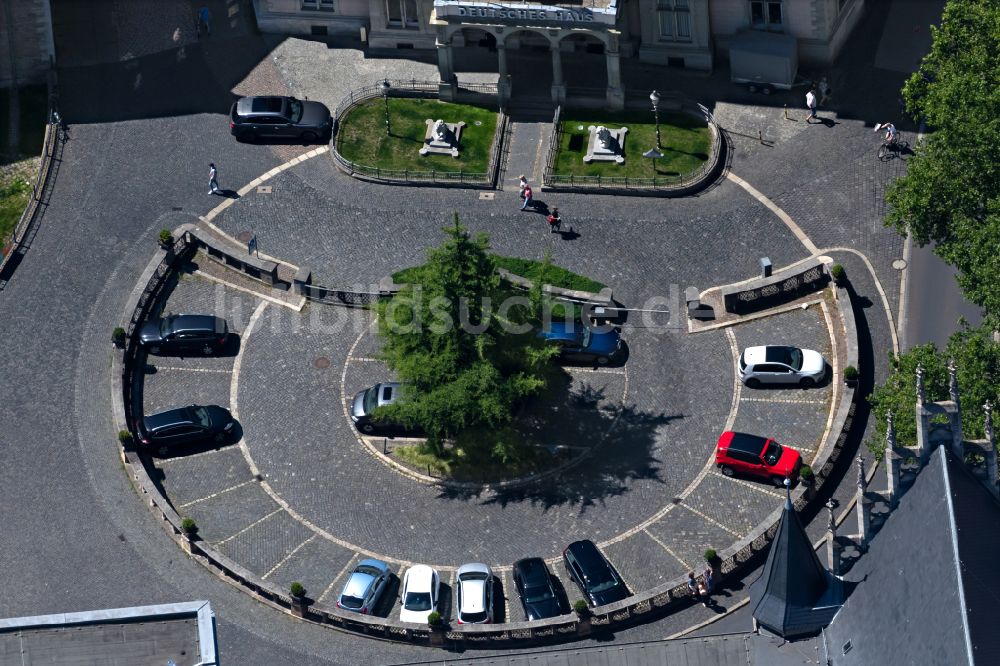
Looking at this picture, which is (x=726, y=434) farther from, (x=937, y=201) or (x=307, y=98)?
(x=307, y=98)

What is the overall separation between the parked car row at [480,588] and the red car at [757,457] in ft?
25.2

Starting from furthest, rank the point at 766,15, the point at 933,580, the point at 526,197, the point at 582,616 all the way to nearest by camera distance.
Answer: the point at 766,15
the point at 526,197
the point at 582,616
the point at 933,580

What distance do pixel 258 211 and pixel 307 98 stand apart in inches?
333

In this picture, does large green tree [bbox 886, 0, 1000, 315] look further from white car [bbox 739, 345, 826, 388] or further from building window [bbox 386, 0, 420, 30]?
building window [bbox 386, 0, 420, 30]

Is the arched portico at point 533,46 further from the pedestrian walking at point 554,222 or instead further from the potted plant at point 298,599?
the potted plant at point 298,599

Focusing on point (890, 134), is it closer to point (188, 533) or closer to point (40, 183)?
point (188, 533)

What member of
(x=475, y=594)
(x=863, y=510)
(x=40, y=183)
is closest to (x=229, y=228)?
(x=40, y=183)

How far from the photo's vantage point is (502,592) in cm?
8600

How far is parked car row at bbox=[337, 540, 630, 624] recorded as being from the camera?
84.4 m

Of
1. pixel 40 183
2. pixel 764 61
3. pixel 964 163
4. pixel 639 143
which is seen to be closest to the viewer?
pixel 964 163

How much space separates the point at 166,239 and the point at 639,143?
24806 millimetres

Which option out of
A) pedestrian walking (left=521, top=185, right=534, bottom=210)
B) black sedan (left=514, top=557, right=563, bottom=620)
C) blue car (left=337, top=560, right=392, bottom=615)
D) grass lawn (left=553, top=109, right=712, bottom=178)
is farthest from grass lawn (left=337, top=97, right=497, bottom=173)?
blue car (left=337, top=560, right=392, bottom=615)

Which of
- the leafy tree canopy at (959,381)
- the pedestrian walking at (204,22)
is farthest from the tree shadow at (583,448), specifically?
the pedestrian walking at (204,22)

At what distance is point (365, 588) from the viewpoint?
85.1m
